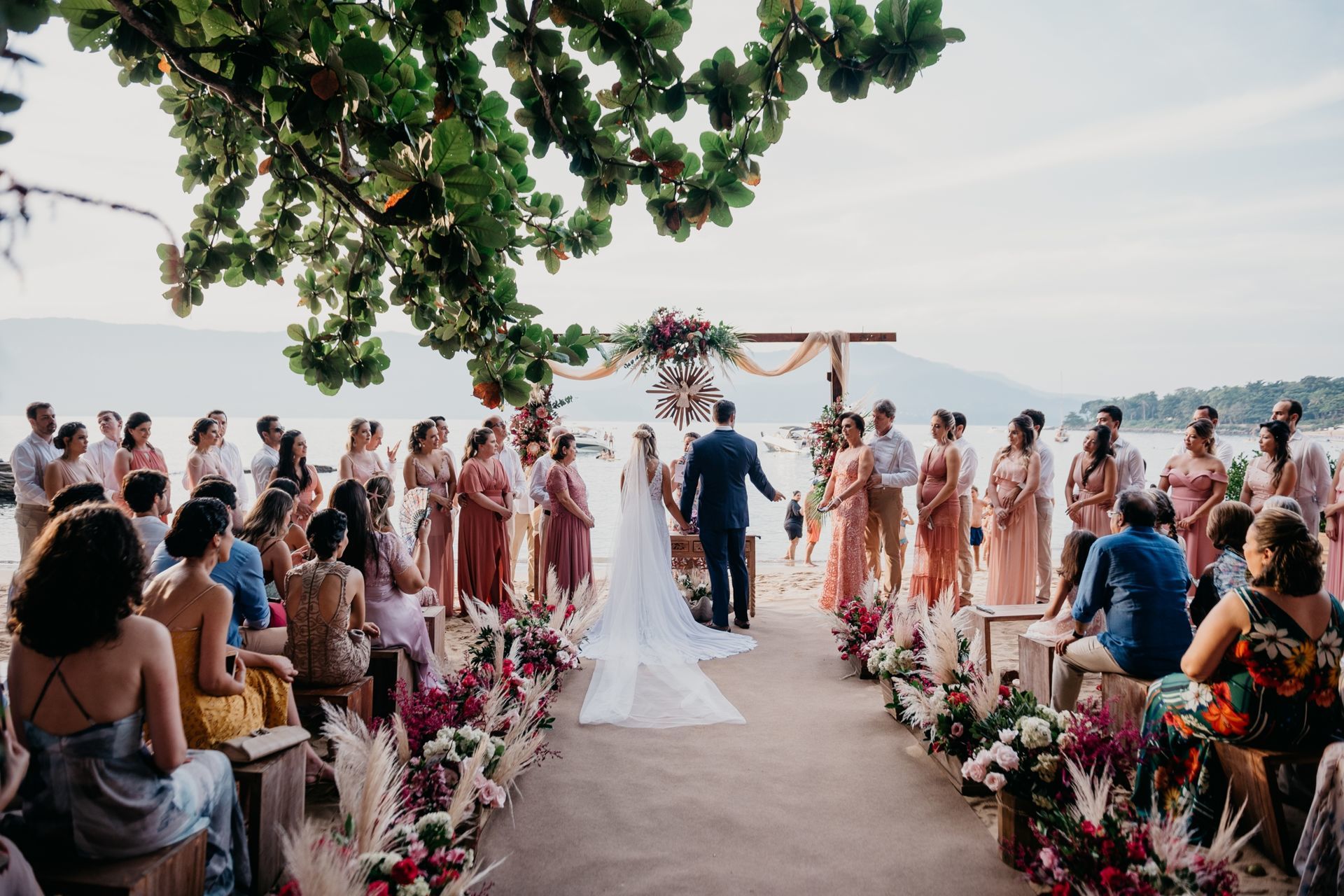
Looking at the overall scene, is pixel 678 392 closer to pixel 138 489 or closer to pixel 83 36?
pixel 138 489

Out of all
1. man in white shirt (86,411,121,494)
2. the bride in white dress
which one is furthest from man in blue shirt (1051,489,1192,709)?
man in white shirt (86,411,121,494)

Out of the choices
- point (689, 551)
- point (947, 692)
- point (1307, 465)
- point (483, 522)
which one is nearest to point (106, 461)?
point (483, 522)

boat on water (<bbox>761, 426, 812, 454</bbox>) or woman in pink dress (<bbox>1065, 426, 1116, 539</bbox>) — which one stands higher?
boat on water (<bbox>761, 426, 812, 454</bbox>)

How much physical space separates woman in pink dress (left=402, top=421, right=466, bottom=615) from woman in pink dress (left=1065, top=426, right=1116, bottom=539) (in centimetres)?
532

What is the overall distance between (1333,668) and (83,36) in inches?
167

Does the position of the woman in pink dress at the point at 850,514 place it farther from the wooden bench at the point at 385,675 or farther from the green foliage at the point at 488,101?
the green foliage at the point at 488,101

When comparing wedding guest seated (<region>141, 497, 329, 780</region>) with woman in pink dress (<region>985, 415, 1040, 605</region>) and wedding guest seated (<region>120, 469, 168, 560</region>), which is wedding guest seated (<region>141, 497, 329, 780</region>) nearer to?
wedding guest seated (<region>120, 469, 168, 560</region>)

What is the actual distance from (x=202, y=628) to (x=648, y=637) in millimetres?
3989

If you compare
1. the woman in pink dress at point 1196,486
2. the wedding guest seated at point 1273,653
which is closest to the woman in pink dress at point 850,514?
the woman in pink dress at point 1196,486

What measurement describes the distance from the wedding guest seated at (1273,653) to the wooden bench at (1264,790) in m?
0.05

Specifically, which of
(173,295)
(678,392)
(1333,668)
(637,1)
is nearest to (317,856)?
(173,295)

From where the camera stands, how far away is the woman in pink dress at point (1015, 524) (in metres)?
6.78

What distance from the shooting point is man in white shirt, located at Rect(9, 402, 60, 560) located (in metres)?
6.41

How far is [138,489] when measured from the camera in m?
4.16
